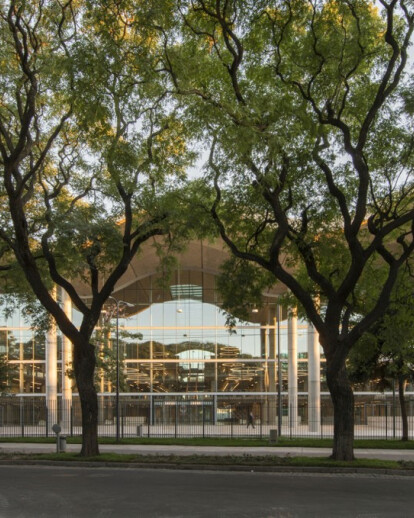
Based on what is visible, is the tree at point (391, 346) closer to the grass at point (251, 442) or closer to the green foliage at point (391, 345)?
the green foliage at point (391, 345)

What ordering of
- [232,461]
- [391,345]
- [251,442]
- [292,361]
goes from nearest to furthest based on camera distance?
1. [232,461]
2. [391,345]
3. [251,442]
4. [292,361]

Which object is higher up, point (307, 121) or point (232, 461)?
point (307, 121)

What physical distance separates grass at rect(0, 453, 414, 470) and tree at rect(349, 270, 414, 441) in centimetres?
442

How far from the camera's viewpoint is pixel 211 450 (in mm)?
27172

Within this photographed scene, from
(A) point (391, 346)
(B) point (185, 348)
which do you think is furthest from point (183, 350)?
(A) point (391, 346)

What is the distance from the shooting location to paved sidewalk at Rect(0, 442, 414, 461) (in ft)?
81.7

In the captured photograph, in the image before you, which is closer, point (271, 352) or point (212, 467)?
point (212, 467)

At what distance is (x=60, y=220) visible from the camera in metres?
20.6

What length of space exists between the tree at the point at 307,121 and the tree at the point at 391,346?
7.71 feet

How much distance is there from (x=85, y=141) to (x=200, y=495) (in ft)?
40.1

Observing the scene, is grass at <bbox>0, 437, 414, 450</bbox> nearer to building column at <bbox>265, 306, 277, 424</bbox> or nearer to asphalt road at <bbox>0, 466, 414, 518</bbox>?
asphalt road at <bbox>0, 466, 414, 518</bbox>

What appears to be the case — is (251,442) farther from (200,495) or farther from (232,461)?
(200,495)

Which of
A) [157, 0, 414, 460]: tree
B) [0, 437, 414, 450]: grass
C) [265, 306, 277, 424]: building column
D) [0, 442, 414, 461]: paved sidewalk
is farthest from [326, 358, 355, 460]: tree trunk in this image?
[265, 306, 277, 424]: building column

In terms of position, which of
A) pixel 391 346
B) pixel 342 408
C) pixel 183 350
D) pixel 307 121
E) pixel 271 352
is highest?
pixel 307 121
